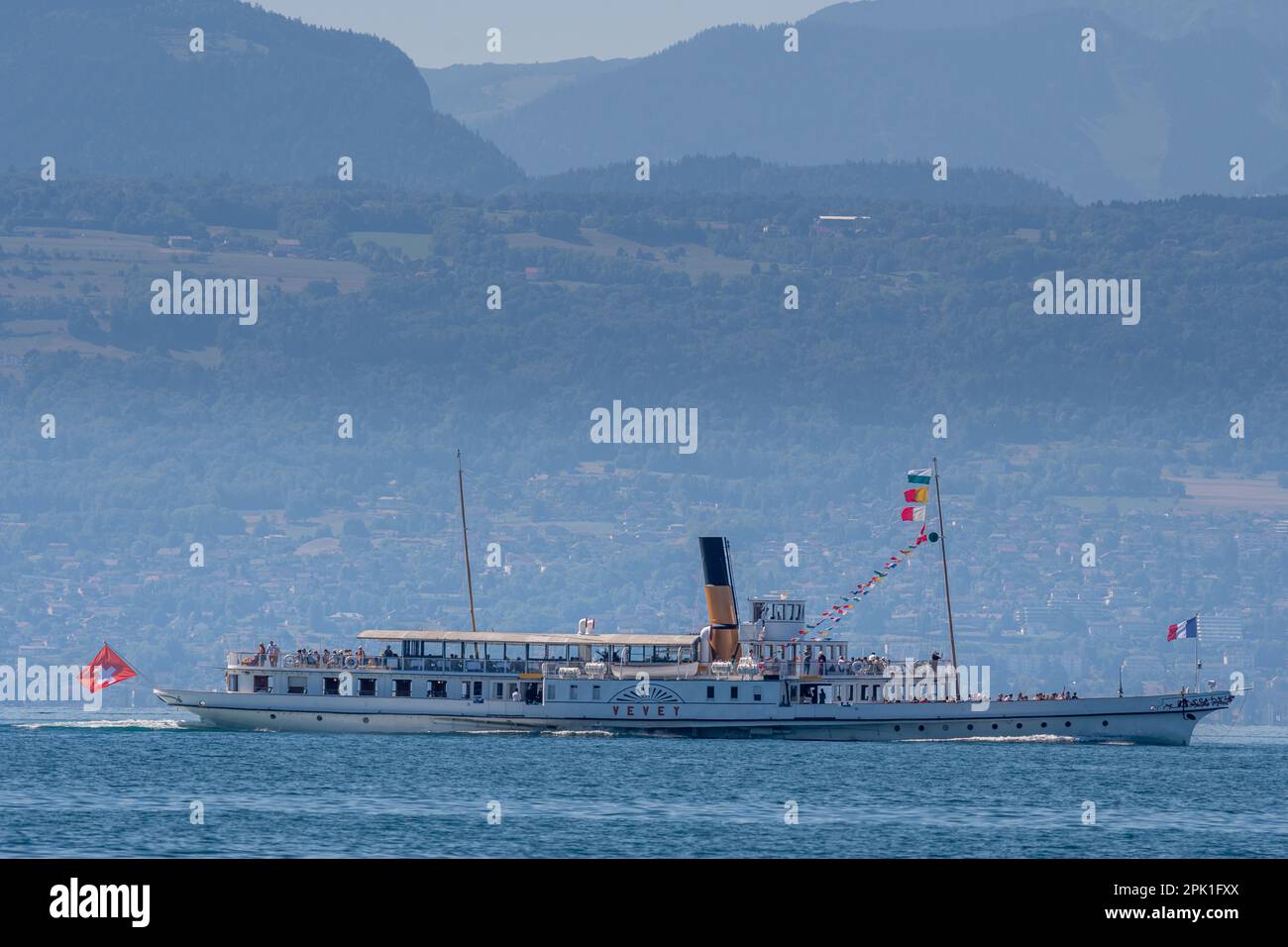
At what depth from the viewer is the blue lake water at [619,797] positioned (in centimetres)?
6494

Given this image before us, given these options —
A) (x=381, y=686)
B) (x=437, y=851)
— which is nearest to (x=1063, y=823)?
(x=437, y=851)

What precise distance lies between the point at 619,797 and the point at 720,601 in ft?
126

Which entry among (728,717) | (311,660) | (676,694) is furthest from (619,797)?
(311,660)

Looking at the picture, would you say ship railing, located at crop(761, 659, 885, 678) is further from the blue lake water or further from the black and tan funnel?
the blue lake water

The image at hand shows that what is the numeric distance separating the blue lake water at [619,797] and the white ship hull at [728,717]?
1.13 m

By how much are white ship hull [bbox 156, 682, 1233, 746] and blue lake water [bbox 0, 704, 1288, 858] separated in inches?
44.4

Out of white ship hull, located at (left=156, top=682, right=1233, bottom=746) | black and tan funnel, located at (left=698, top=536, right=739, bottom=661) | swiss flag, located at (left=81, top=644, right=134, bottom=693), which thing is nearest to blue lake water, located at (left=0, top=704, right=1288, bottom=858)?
white ship hull, located at (left=156, top=682, right=1233, bottom=746)

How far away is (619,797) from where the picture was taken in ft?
256

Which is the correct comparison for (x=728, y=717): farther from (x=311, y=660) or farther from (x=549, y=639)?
(x=311, y=660)

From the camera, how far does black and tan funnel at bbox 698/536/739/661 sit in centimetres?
11494

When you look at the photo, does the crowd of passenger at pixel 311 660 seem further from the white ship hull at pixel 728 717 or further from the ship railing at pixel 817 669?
the ship railing at pixel 817 669
